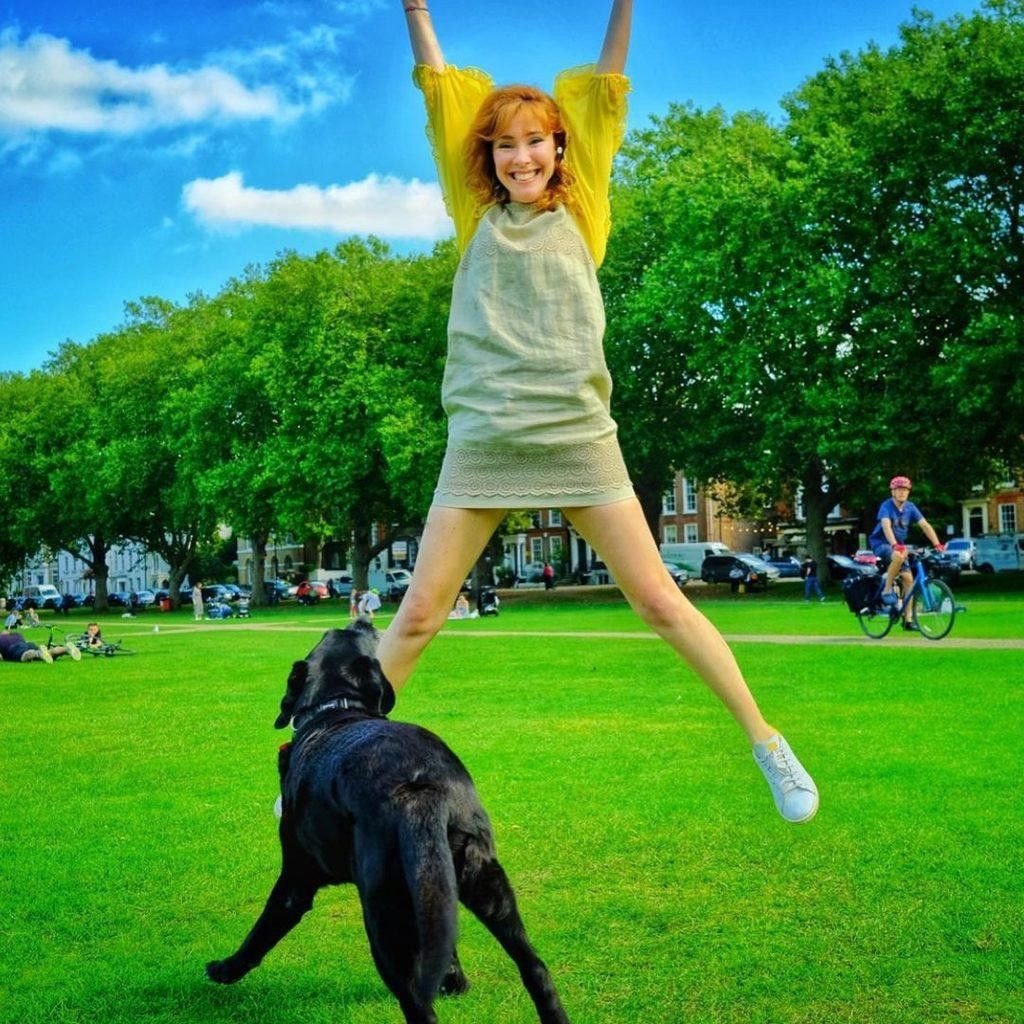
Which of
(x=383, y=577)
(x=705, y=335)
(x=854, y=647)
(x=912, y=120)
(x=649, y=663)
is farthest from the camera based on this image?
(x=383, y=577)

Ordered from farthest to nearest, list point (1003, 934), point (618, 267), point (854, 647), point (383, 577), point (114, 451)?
point (383, 577) < point (114, 451) < point (618, 267) < point (854, 647) < point (1003, 934)

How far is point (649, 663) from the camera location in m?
15.3

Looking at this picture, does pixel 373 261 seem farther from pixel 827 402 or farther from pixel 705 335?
pixel 827 402

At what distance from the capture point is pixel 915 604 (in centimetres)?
1777

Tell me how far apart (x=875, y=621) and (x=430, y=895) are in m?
16.3

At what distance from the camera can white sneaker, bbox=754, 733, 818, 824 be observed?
421 centimetres

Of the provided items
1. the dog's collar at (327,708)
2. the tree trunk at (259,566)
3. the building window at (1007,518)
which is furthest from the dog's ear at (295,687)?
the building window at (1007,518)

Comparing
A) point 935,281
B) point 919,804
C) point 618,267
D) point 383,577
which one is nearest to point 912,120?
point 935,281

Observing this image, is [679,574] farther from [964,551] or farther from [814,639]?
[814,639]

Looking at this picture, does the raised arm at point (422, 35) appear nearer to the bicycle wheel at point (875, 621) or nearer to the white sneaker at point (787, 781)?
the white sneaker at point (787, 781)

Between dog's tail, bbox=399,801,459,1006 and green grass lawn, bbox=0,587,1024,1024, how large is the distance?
1.98ft

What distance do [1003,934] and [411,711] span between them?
293 inches

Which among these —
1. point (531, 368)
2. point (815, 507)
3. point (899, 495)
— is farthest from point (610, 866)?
point (815, 507)

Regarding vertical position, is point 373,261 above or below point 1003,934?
above
